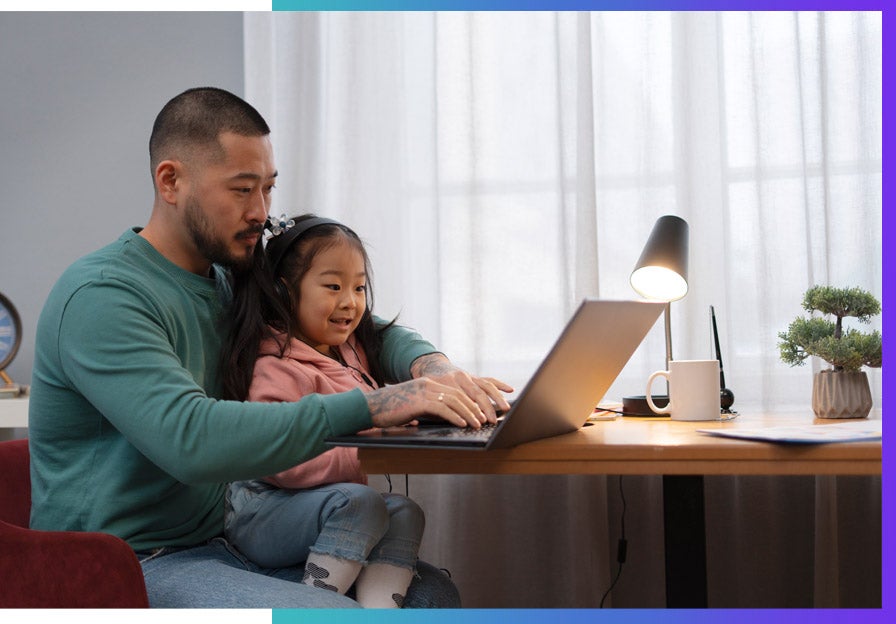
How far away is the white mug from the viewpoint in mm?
1520

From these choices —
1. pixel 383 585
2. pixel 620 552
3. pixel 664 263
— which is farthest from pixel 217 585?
pixel 620 552

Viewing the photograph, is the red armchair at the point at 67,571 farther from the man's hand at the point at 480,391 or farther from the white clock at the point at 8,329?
the white clock at the point at 8,329

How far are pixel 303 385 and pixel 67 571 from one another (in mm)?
444

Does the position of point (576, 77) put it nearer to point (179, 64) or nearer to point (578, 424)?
point (179, 64)

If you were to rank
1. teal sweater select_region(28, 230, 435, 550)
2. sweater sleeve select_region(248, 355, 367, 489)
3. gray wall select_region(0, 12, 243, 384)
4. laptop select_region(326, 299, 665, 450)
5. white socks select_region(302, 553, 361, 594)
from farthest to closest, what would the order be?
gray wall select_region(0, 12, 243, 384)
sweater sleeve select_region(248, 355, 367, 489)
white socks select_region(302, 553, 361, 594)
teal sweater select_region(28, 230, 435, 550)
laptop select_region(326, 299, 665, 450)

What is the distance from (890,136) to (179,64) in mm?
2126

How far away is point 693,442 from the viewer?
1.12 metres

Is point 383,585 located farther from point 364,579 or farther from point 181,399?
point 181,399

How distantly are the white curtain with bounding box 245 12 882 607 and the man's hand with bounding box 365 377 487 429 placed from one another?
4.40 ft

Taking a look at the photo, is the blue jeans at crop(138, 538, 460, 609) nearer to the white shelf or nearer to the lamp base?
the lamp base

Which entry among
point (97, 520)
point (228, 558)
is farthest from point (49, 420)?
point (228, 558)

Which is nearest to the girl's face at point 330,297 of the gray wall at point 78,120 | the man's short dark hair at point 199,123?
the man's short dark hair at point 199,123

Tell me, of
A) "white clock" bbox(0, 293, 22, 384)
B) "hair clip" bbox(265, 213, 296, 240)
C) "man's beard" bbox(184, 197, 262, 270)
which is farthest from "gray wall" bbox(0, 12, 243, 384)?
"man's beard" bbox(184, 197, 262, 270)

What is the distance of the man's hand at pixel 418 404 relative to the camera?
1156 millimetres
